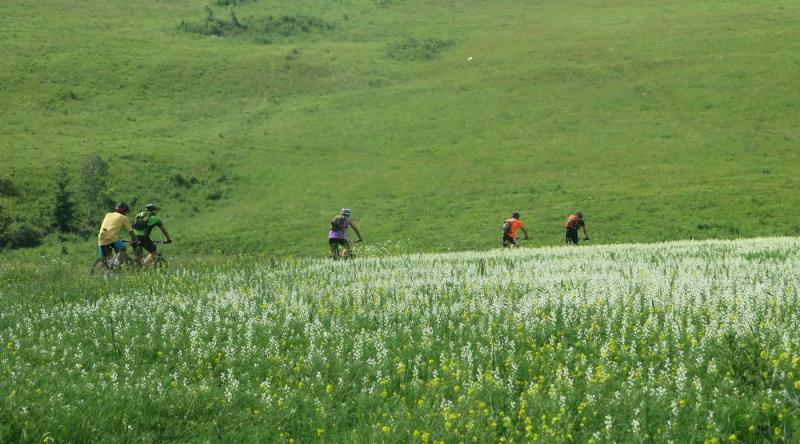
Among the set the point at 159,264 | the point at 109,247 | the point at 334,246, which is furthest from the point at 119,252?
the point at 334,246

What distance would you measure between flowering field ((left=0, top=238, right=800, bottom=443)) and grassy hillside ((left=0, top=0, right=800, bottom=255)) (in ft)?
87.6

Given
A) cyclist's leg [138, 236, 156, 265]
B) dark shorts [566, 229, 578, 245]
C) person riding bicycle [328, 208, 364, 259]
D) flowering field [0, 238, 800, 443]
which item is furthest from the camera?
dark shorts [566, 229, 578, 245]

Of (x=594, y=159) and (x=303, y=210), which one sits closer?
(x=303, y=210)

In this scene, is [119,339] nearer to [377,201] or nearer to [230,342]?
[230,342]

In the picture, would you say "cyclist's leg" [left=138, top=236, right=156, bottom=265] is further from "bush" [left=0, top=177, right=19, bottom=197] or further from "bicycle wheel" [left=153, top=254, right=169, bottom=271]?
"bush" [left=0, top=177, right=19, bottom=197]

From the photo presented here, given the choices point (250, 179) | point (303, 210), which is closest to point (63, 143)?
point (250, 179)

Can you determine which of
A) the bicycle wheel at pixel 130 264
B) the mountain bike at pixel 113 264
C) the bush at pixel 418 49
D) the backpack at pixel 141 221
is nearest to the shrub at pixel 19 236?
the backpack at pixel 141 221

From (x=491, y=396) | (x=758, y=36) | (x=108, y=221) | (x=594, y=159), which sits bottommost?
(x=491, y=396)

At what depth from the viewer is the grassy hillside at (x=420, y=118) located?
47344mm

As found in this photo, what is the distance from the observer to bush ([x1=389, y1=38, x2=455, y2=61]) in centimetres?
9157

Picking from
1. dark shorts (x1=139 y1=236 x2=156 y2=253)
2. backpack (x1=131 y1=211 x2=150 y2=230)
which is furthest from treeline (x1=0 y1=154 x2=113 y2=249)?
dark shorts (x1=139 y1=236 x2=156 y2=253)

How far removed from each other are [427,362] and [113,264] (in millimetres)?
12805

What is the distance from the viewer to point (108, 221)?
771 inches

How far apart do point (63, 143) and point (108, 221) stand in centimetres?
4629
